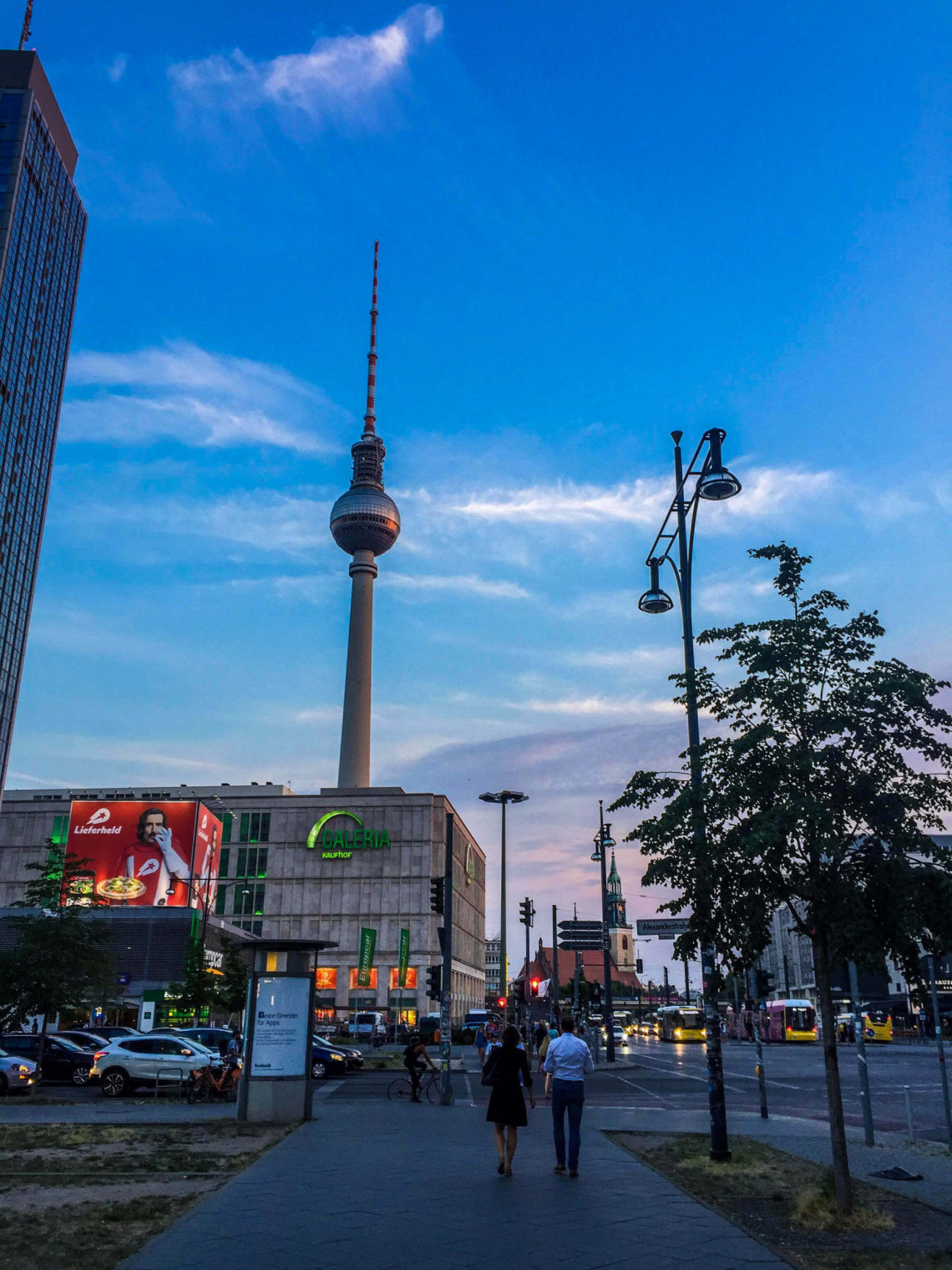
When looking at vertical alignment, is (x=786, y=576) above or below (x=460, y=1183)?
above

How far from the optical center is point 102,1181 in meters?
11.8

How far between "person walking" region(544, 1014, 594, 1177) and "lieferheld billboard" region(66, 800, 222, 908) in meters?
70.4

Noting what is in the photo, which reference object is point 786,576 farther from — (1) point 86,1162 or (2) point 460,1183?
(1) point 86,1162

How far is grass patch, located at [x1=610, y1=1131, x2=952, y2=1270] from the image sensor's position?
329 inches

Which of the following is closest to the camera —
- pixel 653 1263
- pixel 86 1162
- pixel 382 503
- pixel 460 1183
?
pixel 653 1263

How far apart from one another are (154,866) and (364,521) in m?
Answer: 81.0

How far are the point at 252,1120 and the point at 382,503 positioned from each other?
456ft

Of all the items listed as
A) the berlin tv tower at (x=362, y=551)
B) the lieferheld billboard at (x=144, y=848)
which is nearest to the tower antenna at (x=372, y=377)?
the berlin tv tower at (x=362, y=551)

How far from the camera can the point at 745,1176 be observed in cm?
1237

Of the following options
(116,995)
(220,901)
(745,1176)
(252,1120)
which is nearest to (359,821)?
(220,901)

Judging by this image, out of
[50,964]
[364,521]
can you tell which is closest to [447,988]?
[50,964]

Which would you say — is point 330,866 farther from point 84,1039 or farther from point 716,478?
point 716,478

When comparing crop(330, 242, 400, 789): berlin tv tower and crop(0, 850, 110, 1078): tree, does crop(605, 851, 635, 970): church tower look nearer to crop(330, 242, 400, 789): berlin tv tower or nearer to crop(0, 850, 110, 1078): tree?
crop(330, 242, 400, 789): berlin tv tower

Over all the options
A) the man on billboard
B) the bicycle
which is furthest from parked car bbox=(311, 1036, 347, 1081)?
the man on billboard
